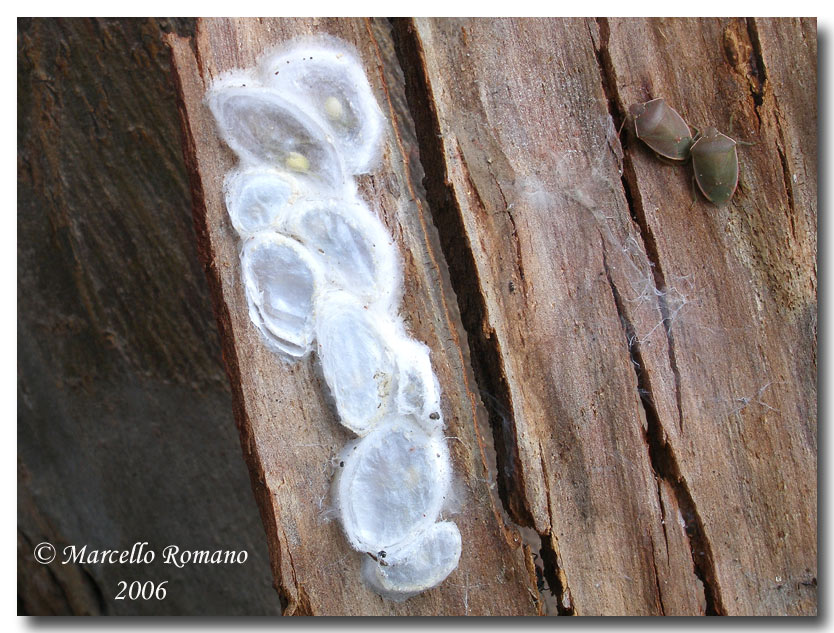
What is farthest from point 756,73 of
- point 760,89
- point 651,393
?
point 651,393

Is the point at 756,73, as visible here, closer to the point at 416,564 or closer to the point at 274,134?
the point at 274,134

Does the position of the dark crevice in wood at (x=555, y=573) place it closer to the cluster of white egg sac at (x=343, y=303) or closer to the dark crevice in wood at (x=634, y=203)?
the cluster of white egg sac at (x=343, y=303)

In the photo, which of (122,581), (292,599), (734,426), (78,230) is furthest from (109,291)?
(734,426)

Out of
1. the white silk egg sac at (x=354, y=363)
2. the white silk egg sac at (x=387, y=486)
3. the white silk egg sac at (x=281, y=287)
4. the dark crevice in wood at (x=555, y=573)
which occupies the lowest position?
the dark crevice in wood at (x=555, y=573)

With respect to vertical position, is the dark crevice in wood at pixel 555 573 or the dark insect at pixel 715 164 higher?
the dark insect at pixel 715 164

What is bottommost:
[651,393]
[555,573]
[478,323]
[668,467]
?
[555,573]

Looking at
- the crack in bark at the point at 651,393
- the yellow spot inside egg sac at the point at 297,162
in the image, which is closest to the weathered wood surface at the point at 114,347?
the yellow spot inside egg sac at the point at 297,162

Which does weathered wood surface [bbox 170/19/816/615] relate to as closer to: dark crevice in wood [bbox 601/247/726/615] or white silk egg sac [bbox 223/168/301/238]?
dark crevice in wood [bbox 601/247/726/615]
